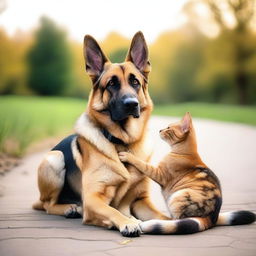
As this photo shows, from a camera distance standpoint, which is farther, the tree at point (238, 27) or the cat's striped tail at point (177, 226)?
the tree at point (238, 27)

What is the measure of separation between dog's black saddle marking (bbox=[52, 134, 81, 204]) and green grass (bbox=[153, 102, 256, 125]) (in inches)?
357

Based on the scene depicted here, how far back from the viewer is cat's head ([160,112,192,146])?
15.4ft

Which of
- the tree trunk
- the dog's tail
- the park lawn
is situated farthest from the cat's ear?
the tree trunk

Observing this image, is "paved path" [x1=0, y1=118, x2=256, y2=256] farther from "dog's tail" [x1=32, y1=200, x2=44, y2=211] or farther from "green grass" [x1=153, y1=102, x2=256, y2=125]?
"green grass" [x1=153, y1=102, x2=256, y2=125]

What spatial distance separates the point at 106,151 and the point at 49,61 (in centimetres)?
2167

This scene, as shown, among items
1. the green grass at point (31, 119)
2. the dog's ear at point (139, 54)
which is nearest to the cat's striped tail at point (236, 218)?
the dog's ear at point (139, 54)

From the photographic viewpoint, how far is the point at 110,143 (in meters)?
4.64

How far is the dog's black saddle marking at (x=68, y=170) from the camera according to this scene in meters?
4.86

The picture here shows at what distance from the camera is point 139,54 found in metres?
4.75

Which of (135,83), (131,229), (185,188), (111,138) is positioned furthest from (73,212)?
(135,83)

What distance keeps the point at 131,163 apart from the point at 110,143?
28cm

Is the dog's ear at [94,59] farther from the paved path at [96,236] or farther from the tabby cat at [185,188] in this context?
the paved path at [96,236]

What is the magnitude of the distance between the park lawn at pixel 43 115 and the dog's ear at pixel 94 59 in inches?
189

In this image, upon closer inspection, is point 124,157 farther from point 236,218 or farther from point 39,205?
point 39,205
